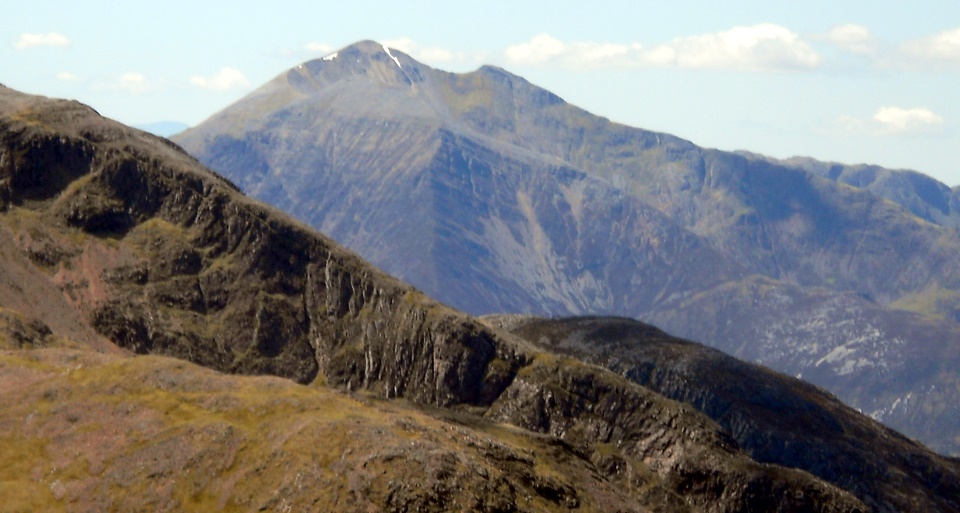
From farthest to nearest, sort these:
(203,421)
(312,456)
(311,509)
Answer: (203,421) → (312,456) → (311,509)

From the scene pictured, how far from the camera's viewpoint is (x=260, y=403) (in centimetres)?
18388

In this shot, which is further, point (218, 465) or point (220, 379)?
point (220, 379)

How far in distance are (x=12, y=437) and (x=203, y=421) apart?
23958mm

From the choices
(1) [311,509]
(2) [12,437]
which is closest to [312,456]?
(1) [311,509]

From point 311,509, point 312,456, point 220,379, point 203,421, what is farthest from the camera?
point 220,379

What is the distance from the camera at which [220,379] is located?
195125mm

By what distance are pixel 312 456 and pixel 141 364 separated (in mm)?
43495

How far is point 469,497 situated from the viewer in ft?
526

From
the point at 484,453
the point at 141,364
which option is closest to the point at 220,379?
the point at 141,364

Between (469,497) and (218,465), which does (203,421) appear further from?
(469,497)

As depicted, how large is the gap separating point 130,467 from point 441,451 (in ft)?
125

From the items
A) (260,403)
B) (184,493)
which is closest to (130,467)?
(184,493)

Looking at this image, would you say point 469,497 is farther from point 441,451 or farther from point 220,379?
point 220,379

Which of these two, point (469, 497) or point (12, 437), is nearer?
point (469, 497)
